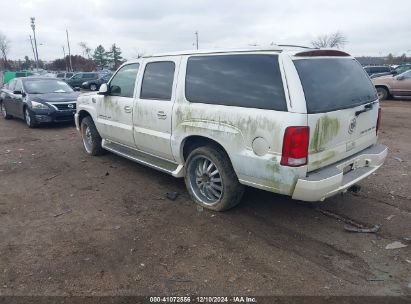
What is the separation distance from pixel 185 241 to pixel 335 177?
169cm

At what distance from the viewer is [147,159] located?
205 inches

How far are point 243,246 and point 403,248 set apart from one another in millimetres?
1608

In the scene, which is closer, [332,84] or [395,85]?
[332,84]

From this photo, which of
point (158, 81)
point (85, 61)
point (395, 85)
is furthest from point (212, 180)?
point (85, 61)

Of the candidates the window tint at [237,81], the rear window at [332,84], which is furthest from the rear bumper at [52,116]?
the rear window at [332,84]

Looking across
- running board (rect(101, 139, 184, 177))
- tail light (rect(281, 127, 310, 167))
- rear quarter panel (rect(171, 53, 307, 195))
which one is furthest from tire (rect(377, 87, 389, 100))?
tail light (rect(281, 127, 310, 167))

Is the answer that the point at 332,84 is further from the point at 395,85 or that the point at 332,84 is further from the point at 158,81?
the point at 395,85

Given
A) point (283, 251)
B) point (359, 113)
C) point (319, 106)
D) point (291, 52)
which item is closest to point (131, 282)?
point (283, 251)

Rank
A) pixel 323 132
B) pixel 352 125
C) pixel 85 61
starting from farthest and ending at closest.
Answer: pixel 85 61 < pixel 352 125 < pixel 323 132

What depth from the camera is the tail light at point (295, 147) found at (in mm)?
3195

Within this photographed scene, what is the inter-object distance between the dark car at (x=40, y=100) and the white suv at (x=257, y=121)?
237 inches

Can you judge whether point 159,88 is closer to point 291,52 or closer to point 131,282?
point 291,52

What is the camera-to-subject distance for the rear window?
10.9ft

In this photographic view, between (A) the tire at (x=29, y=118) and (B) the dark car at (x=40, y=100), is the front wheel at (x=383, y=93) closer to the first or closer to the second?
(B) the dark car at (x=40, y=100)
